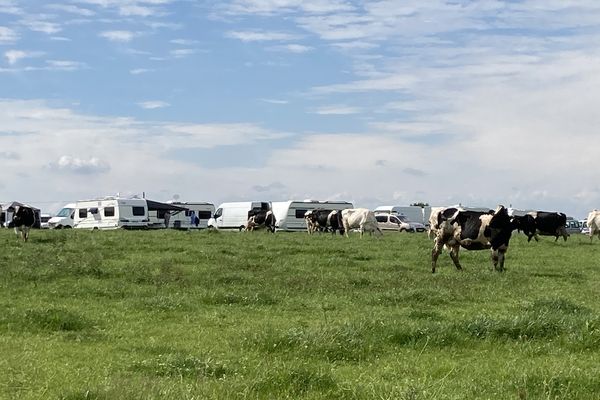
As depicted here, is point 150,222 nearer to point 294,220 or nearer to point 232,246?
point 294,220

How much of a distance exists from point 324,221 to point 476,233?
36.5 metres

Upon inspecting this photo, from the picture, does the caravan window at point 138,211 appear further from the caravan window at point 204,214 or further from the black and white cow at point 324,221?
the black and white cow at point 324,221

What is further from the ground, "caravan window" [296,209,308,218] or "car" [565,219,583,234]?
"caravan window" [296,209,308,218]

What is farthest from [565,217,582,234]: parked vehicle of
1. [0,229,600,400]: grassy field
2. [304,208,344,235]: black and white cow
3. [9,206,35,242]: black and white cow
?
[0,229,600,400]: grassy field

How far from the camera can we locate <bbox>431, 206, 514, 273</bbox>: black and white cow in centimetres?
2620

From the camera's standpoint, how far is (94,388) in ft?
28.9

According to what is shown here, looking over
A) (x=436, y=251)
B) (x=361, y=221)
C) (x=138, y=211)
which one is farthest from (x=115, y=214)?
(x=436, y=251)

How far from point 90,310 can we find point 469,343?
789 cm

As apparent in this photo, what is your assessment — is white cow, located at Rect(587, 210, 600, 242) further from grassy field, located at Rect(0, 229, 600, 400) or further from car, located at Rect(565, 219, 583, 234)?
car, located at Rect(565, 219, 583, 234)

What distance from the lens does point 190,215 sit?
85188 mm

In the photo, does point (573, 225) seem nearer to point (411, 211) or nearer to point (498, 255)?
point (411, 211)

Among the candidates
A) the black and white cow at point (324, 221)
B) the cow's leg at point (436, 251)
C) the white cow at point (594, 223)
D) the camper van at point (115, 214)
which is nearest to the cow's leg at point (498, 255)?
the cow's leg at point (436, 251)

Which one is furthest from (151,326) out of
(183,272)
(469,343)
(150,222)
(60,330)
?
(150,222)

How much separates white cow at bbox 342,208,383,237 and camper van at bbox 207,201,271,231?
20208 mm
